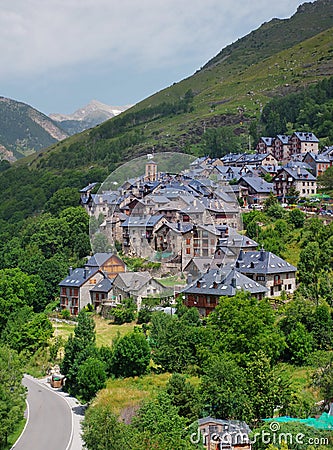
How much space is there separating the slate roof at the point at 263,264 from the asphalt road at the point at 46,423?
45.7 ft

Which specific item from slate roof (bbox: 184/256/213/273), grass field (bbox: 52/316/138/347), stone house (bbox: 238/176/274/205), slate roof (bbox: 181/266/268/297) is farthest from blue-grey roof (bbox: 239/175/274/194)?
slate roof (bbox: 184/256/213/273)

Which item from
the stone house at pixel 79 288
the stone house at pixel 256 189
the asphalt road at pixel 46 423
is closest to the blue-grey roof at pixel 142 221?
the asphalt road at pixel 46 423

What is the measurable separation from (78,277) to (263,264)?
13393 mm

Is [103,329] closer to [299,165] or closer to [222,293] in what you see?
[222,293]

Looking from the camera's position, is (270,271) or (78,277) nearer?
(270,271)

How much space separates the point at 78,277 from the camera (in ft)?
145

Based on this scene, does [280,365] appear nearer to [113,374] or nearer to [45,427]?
[113,374]

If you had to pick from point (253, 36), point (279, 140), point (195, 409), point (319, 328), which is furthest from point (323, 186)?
point (253, 36)

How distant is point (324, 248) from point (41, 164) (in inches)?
3540

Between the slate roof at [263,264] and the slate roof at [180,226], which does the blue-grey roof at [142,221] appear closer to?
the slate roof at [180,226]

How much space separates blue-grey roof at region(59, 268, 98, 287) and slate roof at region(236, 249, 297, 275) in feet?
33.5

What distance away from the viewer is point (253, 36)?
7731 inches

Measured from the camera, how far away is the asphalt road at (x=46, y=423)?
76.6 ft

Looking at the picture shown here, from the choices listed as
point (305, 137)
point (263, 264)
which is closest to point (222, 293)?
point (263, 264)
